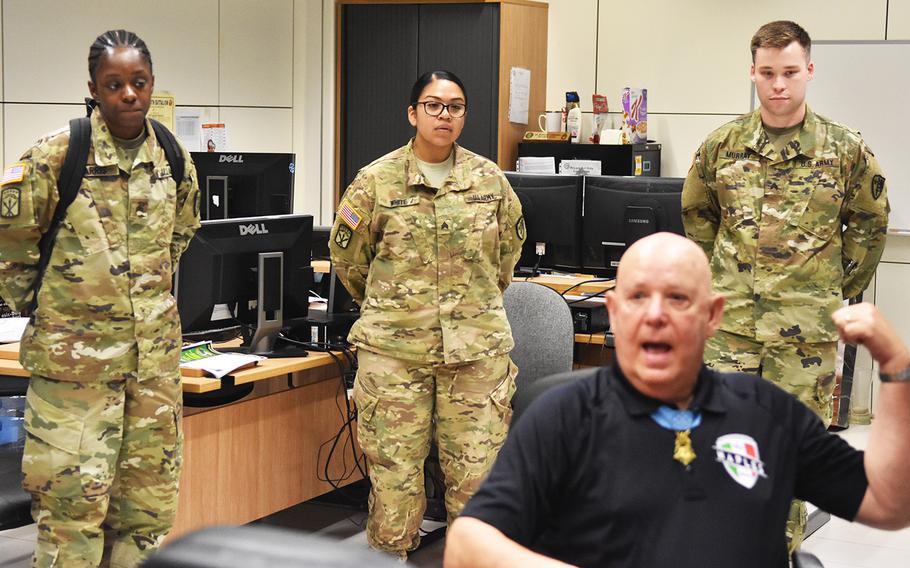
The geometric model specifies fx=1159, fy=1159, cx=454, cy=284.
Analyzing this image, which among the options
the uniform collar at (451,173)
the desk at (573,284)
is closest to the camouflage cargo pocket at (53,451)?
the uniform collar at (451,173)

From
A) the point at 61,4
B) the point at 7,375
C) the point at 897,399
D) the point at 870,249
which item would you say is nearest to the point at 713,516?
the point at 897,399

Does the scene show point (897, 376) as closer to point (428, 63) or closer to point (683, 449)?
point (683, 449)

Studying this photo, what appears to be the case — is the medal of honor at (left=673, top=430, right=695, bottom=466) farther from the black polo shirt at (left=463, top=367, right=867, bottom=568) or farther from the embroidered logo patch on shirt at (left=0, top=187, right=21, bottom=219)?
the embroidered logo patch on shirt at (left=0, top=187, right=21, bottom=219)

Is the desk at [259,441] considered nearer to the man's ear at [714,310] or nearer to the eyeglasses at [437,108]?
the eyeglasses at [437,108]

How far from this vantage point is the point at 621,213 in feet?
15.1

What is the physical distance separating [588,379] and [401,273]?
191cm

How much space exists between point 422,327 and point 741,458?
1.98m

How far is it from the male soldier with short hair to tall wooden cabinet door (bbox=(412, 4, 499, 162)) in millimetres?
3690

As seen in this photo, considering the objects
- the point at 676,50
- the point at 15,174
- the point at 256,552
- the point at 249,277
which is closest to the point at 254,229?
the point at 249,277

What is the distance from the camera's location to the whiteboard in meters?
6.17

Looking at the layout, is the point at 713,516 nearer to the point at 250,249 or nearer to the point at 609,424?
the point at 609,424

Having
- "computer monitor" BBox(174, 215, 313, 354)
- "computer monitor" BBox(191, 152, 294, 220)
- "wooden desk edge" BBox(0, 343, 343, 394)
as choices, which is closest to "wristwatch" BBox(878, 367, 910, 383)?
"wooden desk edge" BBox(0, 343, 343, 394)

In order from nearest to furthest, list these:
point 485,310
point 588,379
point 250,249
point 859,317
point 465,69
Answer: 1. point 859,317
2. point 588,379
3. point 485,310
4. point 250,249
5. point 465,69

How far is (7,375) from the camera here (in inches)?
140
